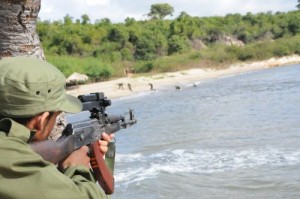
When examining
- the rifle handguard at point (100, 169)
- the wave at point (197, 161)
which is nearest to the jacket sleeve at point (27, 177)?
the rifle handguard at point (100, 169)

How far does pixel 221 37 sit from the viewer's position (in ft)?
210

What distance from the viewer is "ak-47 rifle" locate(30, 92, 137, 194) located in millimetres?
2244

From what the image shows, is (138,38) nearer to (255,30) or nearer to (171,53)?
(171,53)

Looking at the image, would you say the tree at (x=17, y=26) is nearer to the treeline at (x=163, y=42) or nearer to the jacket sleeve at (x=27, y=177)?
the jacket sleeve at (x=27, y=177)

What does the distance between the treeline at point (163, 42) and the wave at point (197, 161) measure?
3038 centimetres

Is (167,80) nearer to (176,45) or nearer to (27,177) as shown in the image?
(176,45)

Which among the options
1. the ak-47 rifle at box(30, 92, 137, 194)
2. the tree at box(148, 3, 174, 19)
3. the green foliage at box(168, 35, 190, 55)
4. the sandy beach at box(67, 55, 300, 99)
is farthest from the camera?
the tree at box(148, 3, 174, 19)

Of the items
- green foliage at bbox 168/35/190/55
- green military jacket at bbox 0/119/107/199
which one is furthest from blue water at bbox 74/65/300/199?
green foliage at bbox 168/35/190/55

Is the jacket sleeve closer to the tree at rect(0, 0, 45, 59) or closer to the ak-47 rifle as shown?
the ak-47 rifle

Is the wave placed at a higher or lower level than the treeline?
lower

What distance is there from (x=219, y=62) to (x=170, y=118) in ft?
110

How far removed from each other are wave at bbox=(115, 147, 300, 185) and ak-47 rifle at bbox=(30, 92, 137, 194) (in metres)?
7.33

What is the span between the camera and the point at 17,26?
10.3 feet

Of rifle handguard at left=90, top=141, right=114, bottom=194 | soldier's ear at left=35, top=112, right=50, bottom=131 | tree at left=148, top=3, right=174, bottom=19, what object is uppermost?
tree at left=148, top=3, right=174, bottom=19
